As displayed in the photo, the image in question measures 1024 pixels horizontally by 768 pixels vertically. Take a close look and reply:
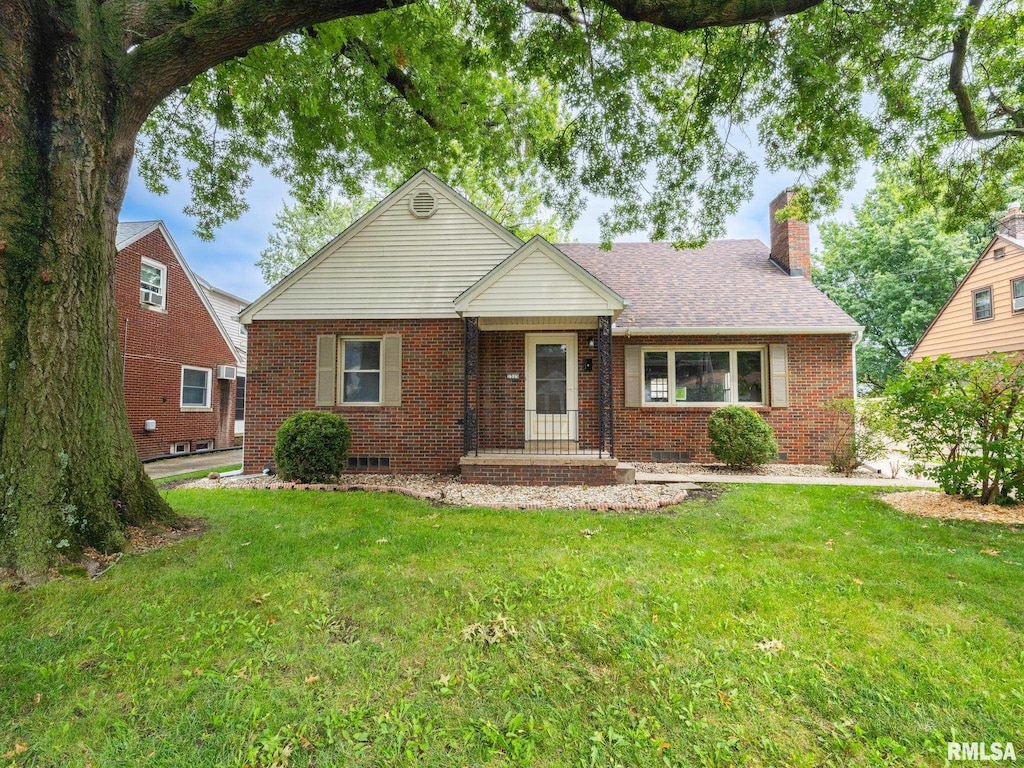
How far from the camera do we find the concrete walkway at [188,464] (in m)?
10.6

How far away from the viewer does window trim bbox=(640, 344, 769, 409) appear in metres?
9.91

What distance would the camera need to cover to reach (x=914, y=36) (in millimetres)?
5957

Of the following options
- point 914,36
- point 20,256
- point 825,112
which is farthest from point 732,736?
point 914,36

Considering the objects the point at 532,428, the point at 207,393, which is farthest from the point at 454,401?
the point at 207,393

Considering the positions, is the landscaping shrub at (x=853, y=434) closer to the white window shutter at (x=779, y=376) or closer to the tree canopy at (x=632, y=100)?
the white window shutter at (x=779, y=376)

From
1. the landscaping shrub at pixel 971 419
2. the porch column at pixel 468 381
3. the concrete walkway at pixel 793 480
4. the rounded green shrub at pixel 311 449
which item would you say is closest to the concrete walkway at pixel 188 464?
the rounded green shrub at pixel 311 449

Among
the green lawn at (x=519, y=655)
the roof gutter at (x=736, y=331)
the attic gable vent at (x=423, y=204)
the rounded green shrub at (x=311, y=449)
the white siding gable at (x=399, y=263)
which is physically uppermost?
the attic gable vent at (x=423, y=204)

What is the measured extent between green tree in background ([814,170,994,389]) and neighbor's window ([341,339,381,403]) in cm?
2206

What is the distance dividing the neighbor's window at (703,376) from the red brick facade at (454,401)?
34cm

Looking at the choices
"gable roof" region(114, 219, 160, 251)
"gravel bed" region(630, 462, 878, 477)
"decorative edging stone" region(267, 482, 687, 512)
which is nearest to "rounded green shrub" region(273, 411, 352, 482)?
"decorative edging stone" region(267, 482, 687, 512)

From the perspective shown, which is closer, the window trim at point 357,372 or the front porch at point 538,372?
the front porch at point 538,372

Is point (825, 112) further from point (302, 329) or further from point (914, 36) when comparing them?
point (302, 329)

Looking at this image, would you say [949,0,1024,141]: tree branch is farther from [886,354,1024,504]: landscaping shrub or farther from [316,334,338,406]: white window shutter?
[316,334,338,406]: white window shutter

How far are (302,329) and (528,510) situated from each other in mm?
6369
